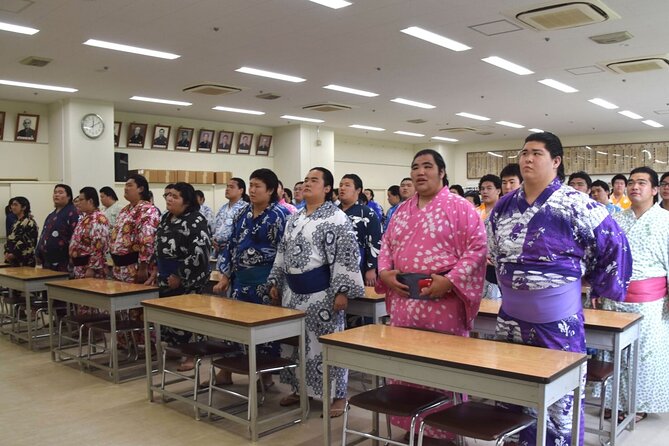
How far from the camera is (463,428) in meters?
2.35

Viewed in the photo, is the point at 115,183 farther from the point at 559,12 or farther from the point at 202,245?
the point at 559,12

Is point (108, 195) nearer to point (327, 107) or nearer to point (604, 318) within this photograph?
point (327, 107)

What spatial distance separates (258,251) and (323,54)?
4.23 meters

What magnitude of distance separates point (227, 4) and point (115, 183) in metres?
6.55

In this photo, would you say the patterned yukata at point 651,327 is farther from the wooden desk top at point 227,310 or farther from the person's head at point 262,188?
the person's head at point 262,188

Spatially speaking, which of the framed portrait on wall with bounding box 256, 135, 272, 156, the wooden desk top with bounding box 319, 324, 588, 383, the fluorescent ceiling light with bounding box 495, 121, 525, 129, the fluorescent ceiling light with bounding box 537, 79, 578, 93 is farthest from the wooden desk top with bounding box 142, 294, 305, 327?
the fluorescent ceiling light with bounding box 495, 121, 525, 129

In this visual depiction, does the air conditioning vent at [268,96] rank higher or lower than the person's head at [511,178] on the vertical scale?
higher

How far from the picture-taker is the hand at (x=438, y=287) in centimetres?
297

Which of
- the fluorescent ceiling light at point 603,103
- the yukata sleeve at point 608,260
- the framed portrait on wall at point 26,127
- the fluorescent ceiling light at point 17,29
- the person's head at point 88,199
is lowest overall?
the yukata sleeve at point 608,260

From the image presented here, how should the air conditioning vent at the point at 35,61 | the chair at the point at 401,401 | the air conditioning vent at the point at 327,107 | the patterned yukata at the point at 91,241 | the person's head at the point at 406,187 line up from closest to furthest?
the chair at the point at 401,401
the patterned yukata at the point at 91,241
the person's head at the point at 406,187
the air conditioning vent at the point at 35,61
the air conditioning vent at the point at 327,107

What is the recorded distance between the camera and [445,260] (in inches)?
122

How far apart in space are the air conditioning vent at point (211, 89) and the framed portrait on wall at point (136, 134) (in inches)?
105

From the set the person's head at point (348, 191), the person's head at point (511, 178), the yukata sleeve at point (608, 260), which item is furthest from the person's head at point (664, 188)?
the person's head at point (348, 191)

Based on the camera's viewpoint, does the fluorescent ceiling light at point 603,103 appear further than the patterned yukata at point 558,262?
Yes
